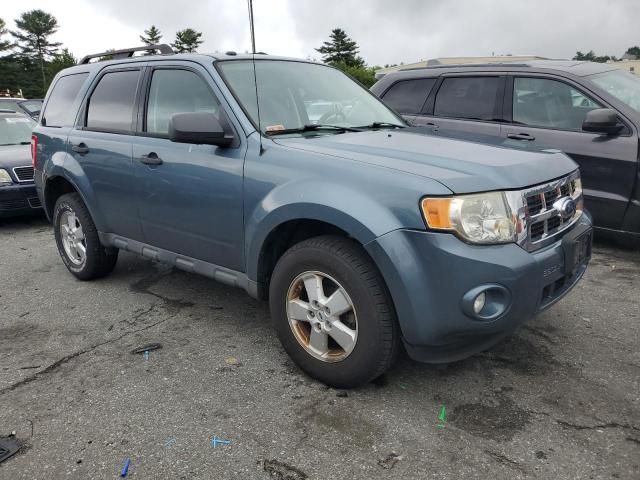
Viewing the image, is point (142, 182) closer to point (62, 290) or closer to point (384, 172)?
point (62, 290)

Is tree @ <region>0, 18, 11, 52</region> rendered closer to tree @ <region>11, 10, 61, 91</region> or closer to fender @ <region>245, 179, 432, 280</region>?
tree @ <region>11, 10, 61, 91</region>

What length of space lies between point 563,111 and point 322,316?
12.1 ft

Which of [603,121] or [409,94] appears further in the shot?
[409,94]

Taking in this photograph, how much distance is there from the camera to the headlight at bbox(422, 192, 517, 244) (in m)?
2.35

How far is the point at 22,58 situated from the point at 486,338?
92027mm

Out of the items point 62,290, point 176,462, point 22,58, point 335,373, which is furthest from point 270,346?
point 22,58

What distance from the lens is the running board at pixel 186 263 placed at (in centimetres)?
321

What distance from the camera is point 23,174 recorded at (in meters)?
Result: 6.99

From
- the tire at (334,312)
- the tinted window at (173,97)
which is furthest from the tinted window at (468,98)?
the tire at (334,312)

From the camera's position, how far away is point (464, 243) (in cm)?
236

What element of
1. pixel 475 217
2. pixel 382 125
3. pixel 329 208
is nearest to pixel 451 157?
pixel 475 217

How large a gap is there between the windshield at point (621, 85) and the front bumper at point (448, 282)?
3.30m

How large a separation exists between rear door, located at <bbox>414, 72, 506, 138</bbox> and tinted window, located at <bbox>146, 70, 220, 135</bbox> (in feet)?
9.29

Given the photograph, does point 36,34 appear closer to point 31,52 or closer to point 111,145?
point 31,52
